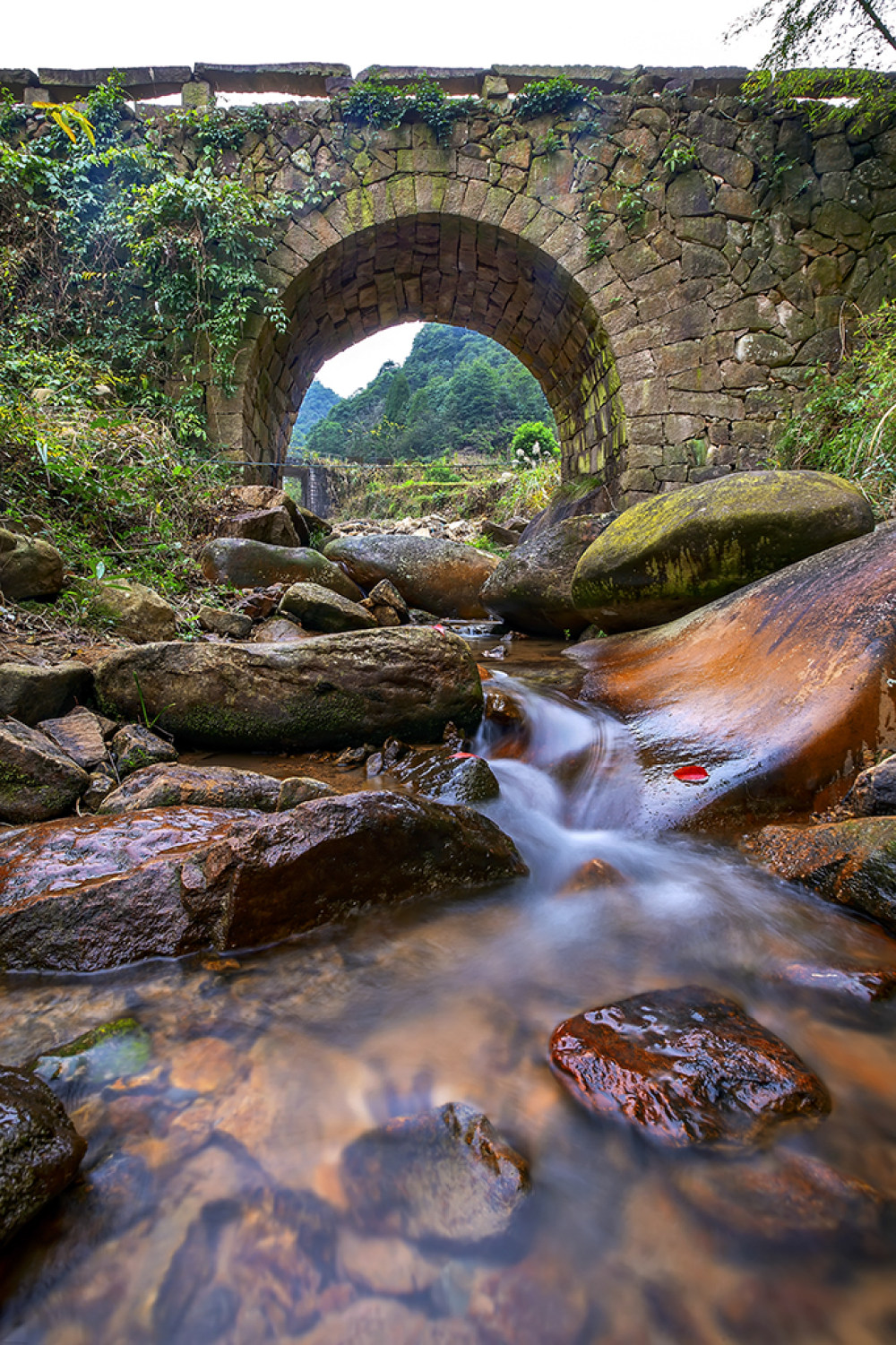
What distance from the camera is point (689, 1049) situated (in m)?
1.12

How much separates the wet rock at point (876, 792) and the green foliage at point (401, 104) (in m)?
8.47

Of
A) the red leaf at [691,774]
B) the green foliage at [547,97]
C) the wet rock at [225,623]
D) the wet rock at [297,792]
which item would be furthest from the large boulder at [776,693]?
the green foliage at [547,97]

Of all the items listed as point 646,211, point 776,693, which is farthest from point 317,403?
point 776,693

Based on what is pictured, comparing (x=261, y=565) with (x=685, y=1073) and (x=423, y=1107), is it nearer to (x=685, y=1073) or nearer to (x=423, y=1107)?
(x=423, y=1107)

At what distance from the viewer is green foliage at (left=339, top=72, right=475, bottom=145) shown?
23.0 ft

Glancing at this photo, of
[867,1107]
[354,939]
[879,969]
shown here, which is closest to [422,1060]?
[354,939]

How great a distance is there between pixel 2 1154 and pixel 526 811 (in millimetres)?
1862

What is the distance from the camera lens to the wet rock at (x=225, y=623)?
3.93 m

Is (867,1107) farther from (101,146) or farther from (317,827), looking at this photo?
(101,146)

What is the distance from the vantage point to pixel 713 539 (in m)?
3.62

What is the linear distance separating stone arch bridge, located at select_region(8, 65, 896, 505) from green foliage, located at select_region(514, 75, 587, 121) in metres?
0.07

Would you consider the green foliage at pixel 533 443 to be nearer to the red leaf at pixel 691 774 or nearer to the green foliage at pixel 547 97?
the green foliage at pixel 547 97

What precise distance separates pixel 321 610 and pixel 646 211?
658cm

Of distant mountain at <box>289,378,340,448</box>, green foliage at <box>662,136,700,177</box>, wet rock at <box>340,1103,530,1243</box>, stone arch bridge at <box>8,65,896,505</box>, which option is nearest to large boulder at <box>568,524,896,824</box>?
wet rock at <box>340,1103,530,1243</box>
